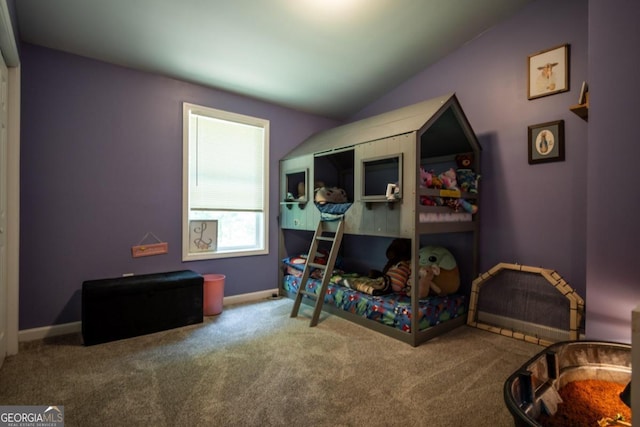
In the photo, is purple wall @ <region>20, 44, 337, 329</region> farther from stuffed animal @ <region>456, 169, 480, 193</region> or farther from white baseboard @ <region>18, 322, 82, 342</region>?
stuffed animal @ <region>456, 169, 480, 193</region>

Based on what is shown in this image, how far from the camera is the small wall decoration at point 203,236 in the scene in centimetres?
320

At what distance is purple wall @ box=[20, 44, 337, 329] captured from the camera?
2.44 metres

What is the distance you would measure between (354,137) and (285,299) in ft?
6.36

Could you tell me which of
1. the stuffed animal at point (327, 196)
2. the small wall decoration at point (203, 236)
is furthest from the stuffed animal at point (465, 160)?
the small wall decoration at point (203, 236)

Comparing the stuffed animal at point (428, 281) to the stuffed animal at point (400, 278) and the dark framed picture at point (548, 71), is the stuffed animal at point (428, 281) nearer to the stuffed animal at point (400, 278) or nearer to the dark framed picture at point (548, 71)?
the stuffed animal at point (400, 278)

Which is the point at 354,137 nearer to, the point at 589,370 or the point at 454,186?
the point at 454,186

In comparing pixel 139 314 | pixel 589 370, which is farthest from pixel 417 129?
pixel 139 314

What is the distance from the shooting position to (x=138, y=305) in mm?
2527

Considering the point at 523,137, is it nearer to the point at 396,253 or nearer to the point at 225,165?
the point at 396,253

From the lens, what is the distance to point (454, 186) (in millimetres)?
2783

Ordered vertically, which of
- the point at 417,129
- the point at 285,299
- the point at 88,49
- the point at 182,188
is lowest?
the point at 285,299

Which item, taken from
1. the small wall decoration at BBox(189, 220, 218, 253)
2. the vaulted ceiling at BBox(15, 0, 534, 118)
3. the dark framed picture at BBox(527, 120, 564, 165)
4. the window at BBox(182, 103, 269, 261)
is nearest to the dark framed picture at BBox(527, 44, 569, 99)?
the dark framed picture at BBox(527, 120, 564, 165)

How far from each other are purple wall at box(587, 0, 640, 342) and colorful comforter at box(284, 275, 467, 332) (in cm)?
96

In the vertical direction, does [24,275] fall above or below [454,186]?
below
